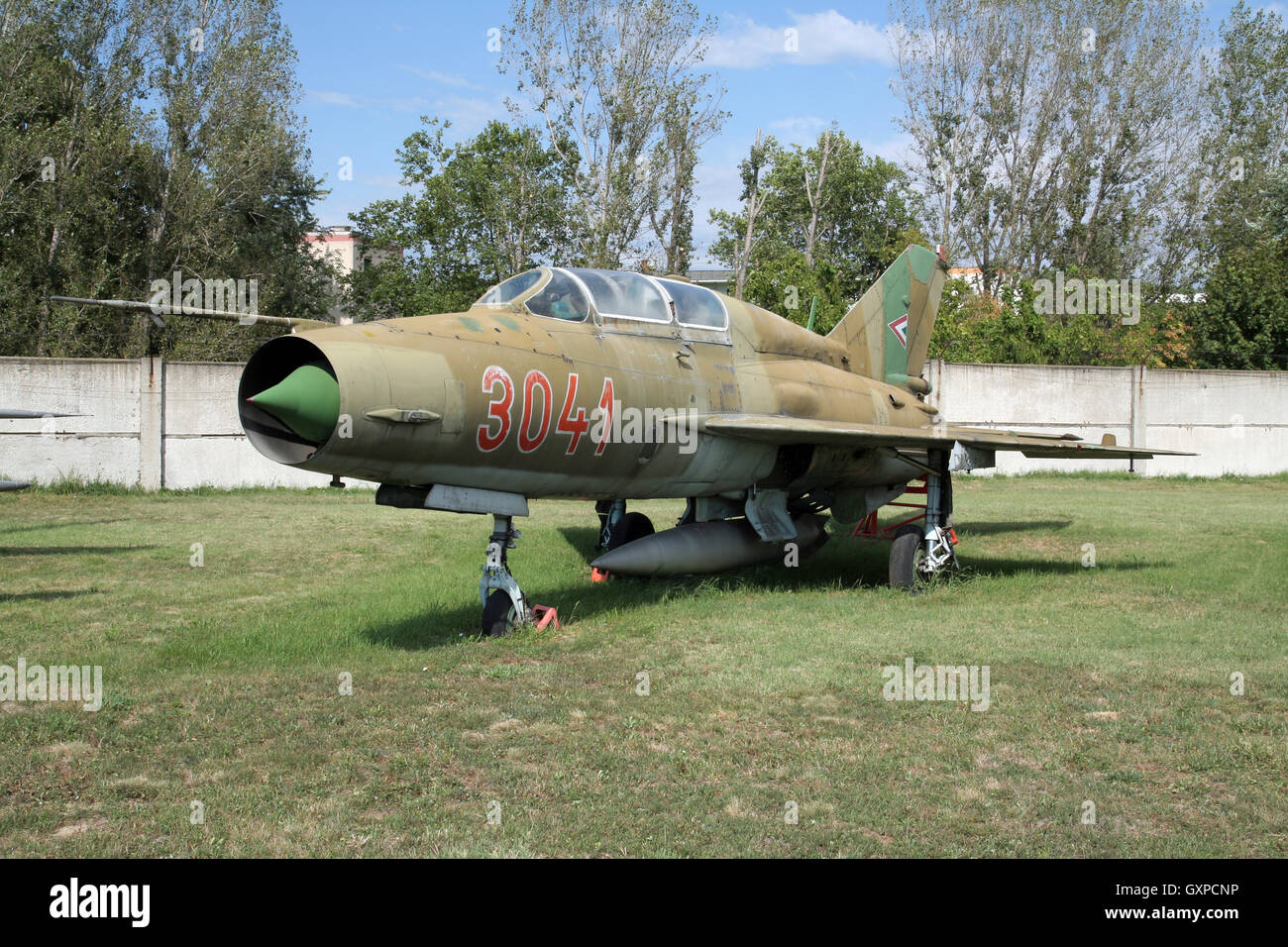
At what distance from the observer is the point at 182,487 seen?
2447 centimetres

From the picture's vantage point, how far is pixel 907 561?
12.5 meters

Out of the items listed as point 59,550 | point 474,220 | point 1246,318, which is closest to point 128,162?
point 474,220

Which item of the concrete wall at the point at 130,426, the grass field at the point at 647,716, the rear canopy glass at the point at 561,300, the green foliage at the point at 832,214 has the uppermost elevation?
the green foliage at the point at 832,214

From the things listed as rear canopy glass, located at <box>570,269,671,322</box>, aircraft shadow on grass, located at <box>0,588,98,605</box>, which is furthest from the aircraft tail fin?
aircraft shadow on grass, located at <box>0,588,98,605</box>

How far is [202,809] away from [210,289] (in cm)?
3715

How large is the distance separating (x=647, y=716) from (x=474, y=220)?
38.1 meters

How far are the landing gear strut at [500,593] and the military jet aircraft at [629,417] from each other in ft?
0.06

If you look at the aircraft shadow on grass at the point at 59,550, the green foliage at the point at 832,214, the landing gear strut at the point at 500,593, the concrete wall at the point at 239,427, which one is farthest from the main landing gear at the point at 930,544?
the green foliage at the point at 832,214

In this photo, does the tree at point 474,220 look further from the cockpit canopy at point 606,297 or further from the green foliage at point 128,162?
the cockpit canopy at point 606,297

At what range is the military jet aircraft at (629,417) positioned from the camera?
25.7ft

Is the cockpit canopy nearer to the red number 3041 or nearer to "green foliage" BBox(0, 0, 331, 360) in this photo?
the red number 3041

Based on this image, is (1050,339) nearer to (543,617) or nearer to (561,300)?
(561,300)

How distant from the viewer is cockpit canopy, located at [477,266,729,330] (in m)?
10.0
